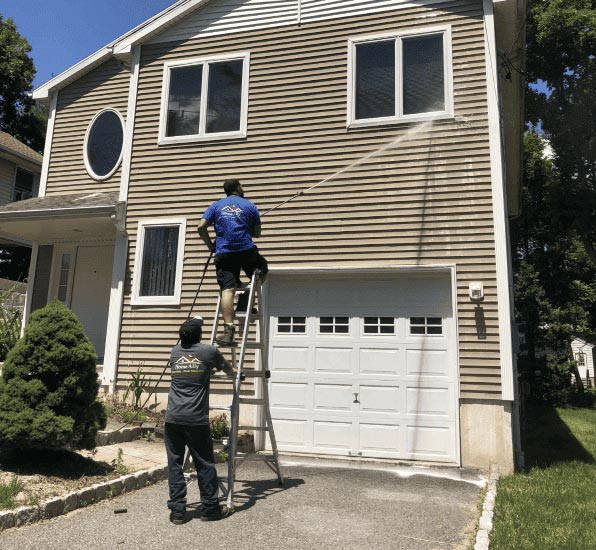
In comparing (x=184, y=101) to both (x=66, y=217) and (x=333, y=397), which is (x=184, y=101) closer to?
(x=66, y=217)

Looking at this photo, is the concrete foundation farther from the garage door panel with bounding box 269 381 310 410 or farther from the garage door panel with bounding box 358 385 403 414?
the garage door panel with bounding box 269 381 310 410

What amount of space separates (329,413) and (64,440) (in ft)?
12.9

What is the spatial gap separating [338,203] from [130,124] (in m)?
4.35

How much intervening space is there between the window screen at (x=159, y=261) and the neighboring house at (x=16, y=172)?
12.8m

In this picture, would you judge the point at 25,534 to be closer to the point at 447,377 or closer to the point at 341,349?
the point at 341,349

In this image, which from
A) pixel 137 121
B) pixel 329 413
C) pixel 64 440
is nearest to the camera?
pixel 64 440

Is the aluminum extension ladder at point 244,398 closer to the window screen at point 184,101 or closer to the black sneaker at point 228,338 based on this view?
the black sneaker at point 228,338

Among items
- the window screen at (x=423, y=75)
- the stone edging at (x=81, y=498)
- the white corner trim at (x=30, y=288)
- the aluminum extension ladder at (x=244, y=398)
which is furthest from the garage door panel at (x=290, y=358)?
the white corner trim at (x=30, y=288)

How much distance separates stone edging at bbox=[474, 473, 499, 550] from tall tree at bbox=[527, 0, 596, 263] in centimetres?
1745

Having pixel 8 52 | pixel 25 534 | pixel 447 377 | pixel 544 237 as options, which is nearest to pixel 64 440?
pixel 25 534

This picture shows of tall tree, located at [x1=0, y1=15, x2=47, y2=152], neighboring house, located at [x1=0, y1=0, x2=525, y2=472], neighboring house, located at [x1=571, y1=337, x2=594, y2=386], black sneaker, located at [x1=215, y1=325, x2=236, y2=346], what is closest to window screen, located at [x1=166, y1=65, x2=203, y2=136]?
neighboring house, located at [x1=0, y1=0, x2=525, y2=472]

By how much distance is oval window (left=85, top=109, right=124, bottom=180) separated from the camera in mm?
10219

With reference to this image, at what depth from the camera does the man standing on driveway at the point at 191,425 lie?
4594mm

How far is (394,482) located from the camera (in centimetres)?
642
